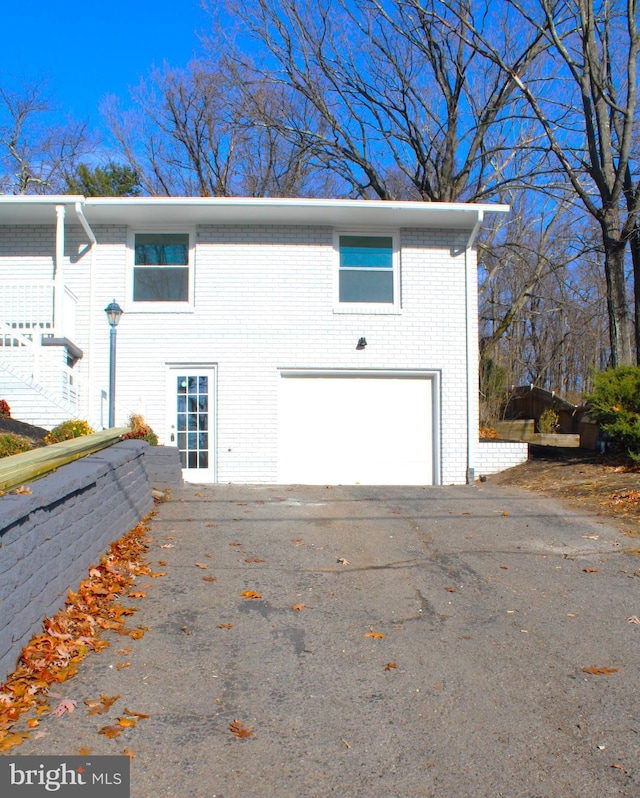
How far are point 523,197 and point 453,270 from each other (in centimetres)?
1541

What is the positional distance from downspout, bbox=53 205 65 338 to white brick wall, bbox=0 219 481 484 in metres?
0.83

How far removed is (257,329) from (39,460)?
8.14m

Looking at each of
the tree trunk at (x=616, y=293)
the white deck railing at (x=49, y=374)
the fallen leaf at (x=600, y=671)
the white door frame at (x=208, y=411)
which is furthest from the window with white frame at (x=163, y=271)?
the fallen leaf at (x=600, y=671)

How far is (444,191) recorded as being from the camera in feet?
72.4

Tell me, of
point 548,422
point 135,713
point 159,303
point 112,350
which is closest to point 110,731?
point 135,713

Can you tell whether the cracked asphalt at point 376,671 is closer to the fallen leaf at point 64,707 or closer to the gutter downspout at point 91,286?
the fallen leaf at point 64,707

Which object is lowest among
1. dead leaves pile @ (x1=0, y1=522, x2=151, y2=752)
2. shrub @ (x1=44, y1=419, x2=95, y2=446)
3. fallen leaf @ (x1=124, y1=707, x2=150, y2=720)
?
fallen leaf @ (x1=124, y1=707, x2=150, y2=720)

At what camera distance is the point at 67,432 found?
1072 cm

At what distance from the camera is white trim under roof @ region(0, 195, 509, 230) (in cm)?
1265

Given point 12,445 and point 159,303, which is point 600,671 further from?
point 159,303

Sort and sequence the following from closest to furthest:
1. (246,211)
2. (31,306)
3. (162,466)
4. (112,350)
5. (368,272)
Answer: (162,466), (112,350), (31,306), (246,211), (368,272)

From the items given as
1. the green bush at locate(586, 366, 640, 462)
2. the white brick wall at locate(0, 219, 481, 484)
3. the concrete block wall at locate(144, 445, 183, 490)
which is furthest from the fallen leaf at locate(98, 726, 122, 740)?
the white brick wall at locate(0, 219, 481, 484)

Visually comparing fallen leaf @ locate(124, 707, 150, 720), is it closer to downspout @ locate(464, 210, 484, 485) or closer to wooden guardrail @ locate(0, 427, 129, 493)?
wooden guardrail @ locate(0, 427, 129, 493)

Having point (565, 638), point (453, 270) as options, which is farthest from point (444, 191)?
point (565, 638)
